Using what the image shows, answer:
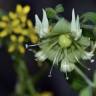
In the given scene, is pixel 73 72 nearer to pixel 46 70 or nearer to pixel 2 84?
pixel 46 70

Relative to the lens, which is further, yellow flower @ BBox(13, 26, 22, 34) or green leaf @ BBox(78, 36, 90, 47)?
yellow flower @ BBox(13, 26, 22, 34)

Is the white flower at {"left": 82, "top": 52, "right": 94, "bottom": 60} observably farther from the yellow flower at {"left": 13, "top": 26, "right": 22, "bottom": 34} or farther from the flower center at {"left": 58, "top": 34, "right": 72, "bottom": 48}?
the yellow flower at {"left": 13, "top": 26, "right": 22, "bottom": 34}

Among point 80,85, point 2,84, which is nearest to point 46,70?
point 2,84

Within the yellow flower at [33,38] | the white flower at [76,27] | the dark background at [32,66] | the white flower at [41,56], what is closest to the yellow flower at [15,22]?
the yellow flower at [33,38]

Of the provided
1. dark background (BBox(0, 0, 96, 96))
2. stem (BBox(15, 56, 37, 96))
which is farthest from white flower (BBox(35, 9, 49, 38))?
dark background (BBox(0, 0, 96, 96))

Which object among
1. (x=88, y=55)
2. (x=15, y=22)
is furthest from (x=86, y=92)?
(x=15, y=22)

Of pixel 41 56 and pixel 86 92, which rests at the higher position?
pixel 41 56

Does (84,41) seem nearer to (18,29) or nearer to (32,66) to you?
(18,29)

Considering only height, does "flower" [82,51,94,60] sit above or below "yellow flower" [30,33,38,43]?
below
